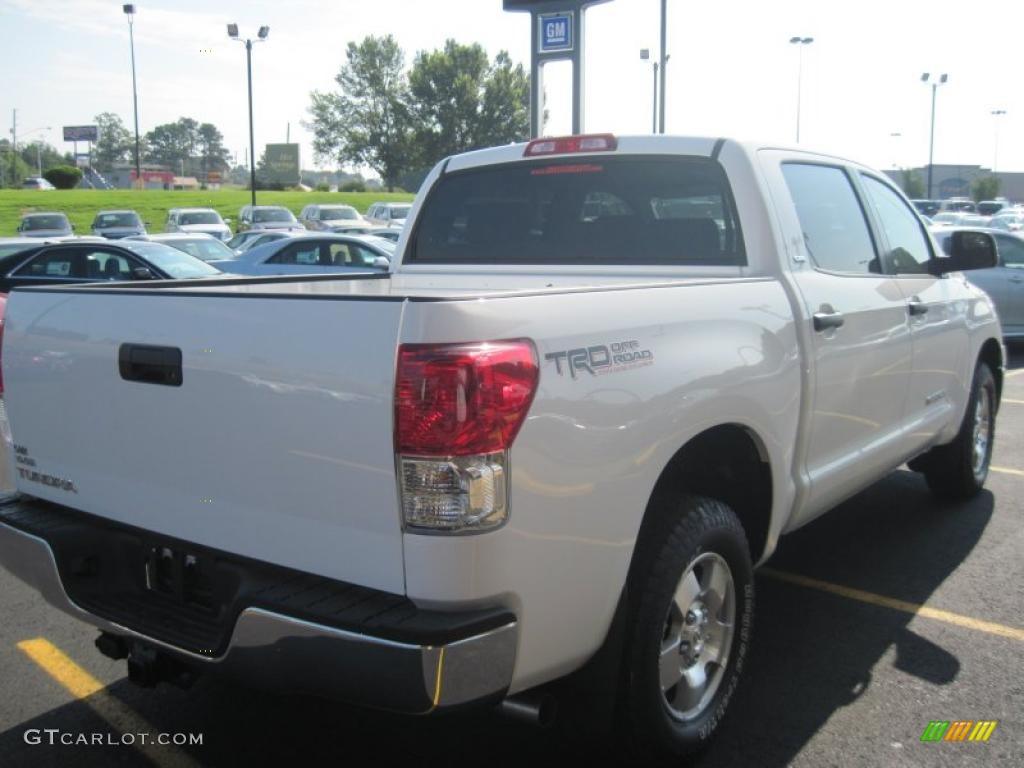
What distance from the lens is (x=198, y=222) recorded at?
120 ft

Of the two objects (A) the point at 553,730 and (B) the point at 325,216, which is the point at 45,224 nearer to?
(B) the point at 325,216

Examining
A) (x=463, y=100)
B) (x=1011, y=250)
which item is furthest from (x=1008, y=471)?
(x=463, y=100)

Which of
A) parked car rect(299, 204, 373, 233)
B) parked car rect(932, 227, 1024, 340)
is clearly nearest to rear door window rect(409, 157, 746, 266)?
parked car rect(932, 227, 1024, 340)

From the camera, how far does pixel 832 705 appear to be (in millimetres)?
3498

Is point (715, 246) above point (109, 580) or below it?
above

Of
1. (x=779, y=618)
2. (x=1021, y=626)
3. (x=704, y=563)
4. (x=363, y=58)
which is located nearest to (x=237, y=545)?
(x=704, y=563)

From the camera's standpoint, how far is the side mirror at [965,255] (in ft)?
16.3

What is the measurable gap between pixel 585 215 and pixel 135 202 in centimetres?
5972

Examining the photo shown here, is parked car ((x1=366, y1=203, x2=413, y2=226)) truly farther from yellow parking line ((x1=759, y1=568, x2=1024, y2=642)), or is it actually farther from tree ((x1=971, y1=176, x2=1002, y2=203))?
tree ((x1=971, y1=176, x2=1002, y2=203))

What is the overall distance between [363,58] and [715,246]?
8977 centimetres

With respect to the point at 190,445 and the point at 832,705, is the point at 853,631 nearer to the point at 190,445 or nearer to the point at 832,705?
the point at 832,705

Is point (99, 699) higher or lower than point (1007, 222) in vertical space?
lower

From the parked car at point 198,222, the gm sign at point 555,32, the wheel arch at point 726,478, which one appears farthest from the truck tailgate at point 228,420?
the parked car at point 198,222

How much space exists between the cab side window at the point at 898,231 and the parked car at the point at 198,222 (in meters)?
30.6
